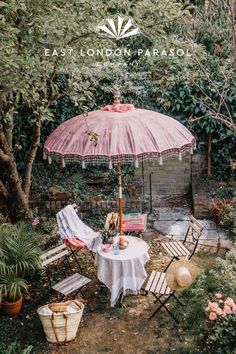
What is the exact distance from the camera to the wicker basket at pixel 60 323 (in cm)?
618

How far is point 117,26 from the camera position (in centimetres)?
834

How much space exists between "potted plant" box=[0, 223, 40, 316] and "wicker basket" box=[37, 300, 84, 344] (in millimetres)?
815

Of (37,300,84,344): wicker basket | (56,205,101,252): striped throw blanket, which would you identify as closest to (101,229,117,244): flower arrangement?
(56,205,101,252): striped throw blanket

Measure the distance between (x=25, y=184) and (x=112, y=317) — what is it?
3.82 m

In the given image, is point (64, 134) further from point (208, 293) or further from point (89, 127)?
point (208, 293)

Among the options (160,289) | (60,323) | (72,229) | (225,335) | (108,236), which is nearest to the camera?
(225,335)

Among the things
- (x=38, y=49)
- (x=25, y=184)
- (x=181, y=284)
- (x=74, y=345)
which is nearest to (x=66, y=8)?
(x=38, y=49)

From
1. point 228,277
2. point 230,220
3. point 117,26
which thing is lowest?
point 230,220

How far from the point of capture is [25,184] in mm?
9719

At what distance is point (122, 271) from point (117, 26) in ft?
14.4

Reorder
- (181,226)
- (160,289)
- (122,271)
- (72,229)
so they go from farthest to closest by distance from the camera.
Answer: (181,226), (72,229), (122,271), (160,289)

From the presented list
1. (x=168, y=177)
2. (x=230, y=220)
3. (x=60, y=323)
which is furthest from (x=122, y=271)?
(x=168, y=177)

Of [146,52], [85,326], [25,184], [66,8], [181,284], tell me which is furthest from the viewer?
[146,52]

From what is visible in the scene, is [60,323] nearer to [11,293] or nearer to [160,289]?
[11,293]
